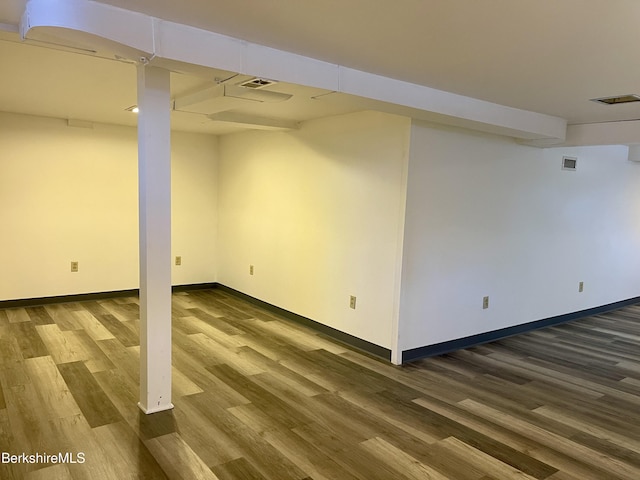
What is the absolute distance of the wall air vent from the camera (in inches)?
126

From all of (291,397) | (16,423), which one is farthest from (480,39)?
(16,423)

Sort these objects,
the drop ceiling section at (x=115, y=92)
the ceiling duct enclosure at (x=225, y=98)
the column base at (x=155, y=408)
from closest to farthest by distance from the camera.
→ 1. the drop ceiling section at (x=115, y=92)
2. the column base at (x=155, y=408)
3. the ceiling duct enclosure at (x=225, y=98)

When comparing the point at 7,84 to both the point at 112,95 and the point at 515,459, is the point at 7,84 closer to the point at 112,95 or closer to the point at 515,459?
the point at 112,95

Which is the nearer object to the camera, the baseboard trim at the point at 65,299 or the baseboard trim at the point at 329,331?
the baseboard trim at the point at 329,331

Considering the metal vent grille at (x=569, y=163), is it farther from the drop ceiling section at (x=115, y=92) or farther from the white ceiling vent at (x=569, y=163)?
the drop ceiling section at (x=115, y=92)

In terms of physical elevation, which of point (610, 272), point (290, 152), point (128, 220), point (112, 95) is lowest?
point (610, 272)

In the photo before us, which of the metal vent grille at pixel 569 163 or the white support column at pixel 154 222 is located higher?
the metal vent grille at pixel 569 163

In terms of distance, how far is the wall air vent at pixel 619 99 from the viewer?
3.20 m

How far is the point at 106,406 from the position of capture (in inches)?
113

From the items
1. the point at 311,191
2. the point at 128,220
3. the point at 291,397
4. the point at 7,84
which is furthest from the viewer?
the point at 128,220

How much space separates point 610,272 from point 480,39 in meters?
4.98

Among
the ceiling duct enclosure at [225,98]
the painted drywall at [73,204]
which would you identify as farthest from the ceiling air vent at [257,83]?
the painted drywall at [73,204]

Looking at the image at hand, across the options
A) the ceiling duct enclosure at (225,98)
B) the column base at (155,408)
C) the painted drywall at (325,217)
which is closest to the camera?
the column base at (155,408)

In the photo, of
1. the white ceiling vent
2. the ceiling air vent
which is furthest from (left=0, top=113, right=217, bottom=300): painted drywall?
the white ceiling vent
